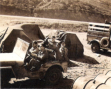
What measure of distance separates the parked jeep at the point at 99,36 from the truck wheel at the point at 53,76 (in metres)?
5.95

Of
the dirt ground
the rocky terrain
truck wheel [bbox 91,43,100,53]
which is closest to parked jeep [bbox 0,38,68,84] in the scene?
the dirt ground

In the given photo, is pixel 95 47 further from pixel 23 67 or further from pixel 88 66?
pixel 23 67

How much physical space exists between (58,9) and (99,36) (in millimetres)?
19691

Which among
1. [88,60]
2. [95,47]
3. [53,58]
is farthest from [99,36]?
[53,58]

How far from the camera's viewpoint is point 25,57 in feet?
20.2

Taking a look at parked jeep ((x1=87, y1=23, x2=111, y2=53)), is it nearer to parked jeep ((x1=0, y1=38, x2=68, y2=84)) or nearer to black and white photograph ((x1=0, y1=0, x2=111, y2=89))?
black and white photograph ((x1=0, y1=0, x2=111, y2=89))

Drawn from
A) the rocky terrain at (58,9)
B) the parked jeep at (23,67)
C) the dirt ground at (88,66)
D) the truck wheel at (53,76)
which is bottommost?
the dirt ground at (88,66)

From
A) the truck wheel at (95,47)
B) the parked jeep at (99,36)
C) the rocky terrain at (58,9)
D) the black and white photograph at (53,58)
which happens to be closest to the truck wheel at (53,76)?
the black and white photograph at (53,58)

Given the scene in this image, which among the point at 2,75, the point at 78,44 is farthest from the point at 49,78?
the point at 78,44

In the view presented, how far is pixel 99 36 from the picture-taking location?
40.8ft

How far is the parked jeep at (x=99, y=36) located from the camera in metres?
11.9

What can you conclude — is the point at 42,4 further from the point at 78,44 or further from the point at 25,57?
the point at 25,57

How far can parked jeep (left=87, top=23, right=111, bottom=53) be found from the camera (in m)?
11.9

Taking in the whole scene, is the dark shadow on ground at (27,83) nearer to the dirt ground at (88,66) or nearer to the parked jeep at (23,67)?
the dirt ground at (88,66)
